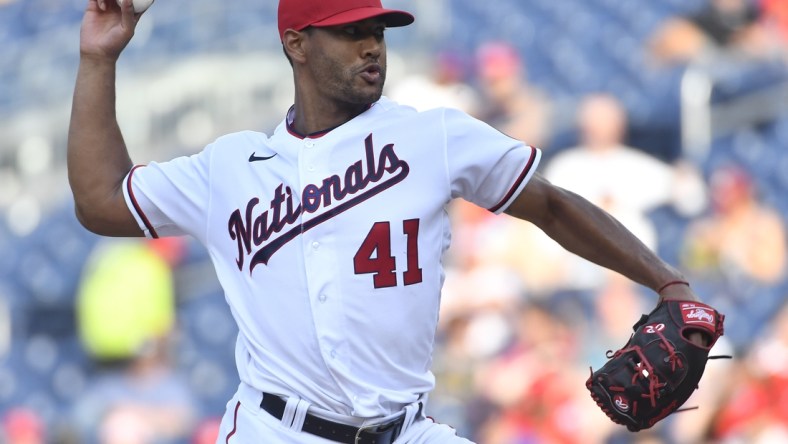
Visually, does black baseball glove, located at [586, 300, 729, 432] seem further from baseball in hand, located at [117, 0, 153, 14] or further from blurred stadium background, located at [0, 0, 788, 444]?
blurred stadium background, located at [0, 0, 788, 444]

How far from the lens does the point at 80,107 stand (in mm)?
3064

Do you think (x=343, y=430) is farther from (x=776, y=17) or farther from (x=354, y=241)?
(x=776, y=17)

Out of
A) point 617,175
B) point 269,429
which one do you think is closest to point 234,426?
point 269,429

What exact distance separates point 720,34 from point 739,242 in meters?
1.80

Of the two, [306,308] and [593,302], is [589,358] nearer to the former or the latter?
[593,302]

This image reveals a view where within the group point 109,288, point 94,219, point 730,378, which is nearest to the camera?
point 94,219

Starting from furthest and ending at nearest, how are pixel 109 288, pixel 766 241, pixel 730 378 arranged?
pixel 109 288, pixel 766 241, pixel 730 378

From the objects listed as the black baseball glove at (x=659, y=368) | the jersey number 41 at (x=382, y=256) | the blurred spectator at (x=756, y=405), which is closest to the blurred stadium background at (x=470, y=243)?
the blurred spectator at (x=756, y=405)

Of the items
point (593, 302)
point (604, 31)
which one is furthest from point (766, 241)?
point (604, 31)

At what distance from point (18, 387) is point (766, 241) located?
399cm

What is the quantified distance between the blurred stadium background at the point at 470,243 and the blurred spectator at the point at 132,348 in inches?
0.5

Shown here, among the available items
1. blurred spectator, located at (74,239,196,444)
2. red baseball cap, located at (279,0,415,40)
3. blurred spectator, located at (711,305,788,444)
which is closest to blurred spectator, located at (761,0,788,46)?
blurred spectator, located at (711,305,788,444)

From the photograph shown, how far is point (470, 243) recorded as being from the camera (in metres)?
6.84

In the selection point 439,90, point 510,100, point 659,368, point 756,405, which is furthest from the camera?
point 510,100
